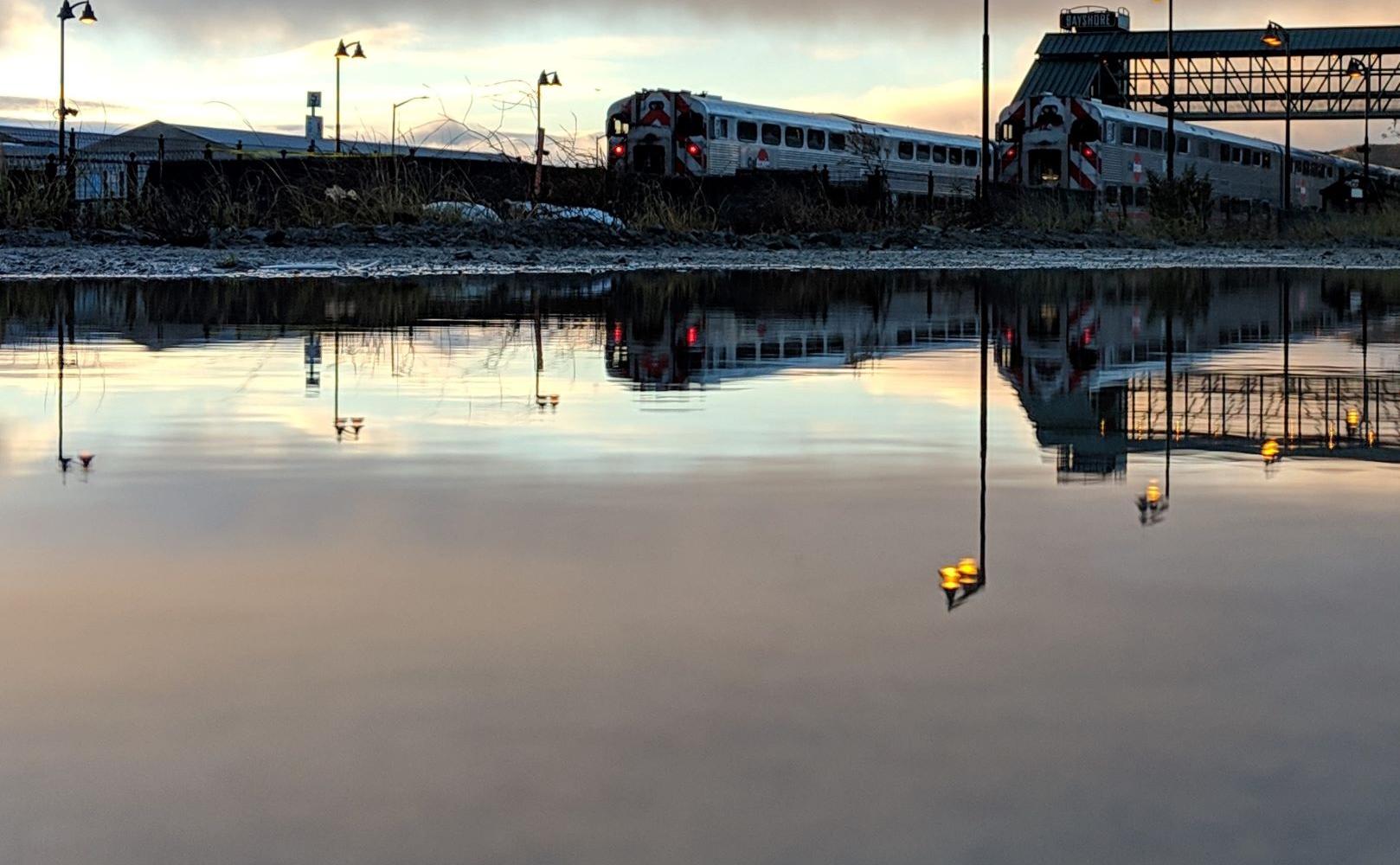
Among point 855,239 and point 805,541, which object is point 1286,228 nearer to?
point 855,239

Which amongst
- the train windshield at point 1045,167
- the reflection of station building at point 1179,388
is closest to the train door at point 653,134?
the train windshield at point 1045,167

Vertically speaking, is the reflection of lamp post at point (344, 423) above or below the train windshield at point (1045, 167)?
below

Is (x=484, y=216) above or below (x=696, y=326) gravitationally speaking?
above

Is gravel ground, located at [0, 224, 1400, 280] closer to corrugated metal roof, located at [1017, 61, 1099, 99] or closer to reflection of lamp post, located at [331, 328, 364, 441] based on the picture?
reflection of lamp post, located at [331, 328, 364, 441]

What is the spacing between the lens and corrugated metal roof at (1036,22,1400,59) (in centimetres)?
8488

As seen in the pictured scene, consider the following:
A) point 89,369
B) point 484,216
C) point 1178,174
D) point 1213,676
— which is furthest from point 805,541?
point 1178,174

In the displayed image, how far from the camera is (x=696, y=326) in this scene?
12.3 meters

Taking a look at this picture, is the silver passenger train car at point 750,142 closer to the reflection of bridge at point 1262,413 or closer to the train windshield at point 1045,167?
the train windshield at point 1045,167

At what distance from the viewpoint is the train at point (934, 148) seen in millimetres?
44594

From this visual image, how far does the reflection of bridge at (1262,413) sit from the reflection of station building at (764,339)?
1747 millimetres

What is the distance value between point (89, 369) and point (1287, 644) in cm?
684

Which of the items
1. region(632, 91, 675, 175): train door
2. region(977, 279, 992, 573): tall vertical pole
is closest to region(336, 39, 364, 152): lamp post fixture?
region(632, 91, 675, 175): train door

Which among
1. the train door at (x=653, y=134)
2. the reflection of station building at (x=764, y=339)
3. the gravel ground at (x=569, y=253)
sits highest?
the train door at (x=653, y=134)

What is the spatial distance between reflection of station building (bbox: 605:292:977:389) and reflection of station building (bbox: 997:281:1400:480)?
20.4 inches
